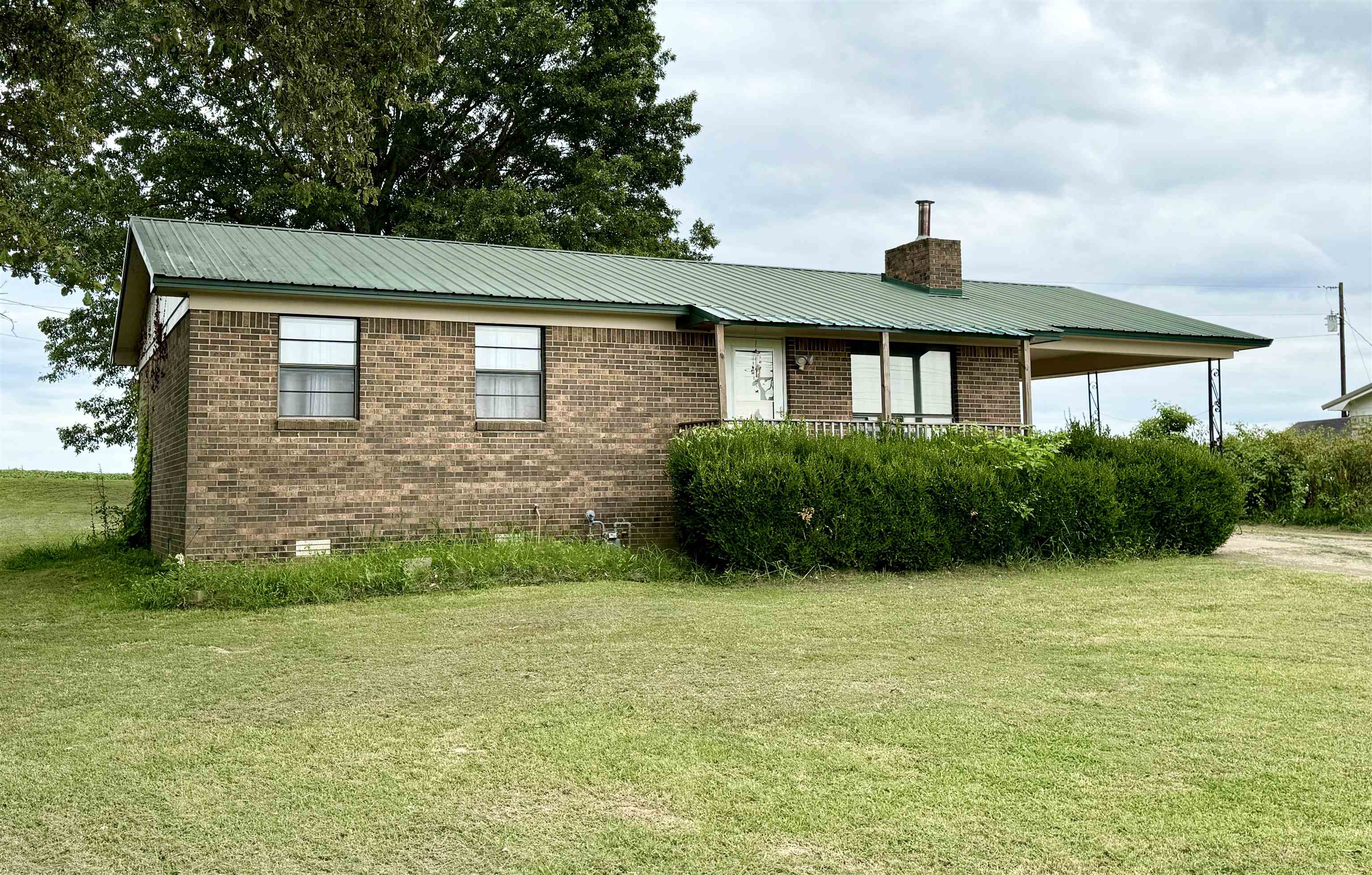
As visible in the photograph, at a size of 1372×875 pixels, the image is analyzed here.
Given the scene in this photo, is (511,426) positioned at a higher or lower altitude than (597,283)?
lower

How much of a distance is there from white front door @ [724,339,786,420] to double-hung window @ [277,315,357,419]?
5.82 meters

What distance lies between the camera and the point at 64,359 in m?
27.6

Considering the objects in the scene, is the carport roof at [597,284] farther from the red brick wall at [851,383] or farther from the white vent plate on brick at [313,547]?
the white vent plate on brick at [313,547]

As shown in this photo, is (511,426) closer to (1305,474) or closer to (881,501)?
(881,501)

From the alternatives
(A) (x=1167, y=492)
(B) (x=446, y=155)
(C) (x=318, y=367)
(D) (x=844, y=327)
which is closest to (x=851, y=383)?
(D) (x=844, y=327)

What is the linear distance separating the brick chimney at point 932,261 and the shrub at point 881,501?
6856mm

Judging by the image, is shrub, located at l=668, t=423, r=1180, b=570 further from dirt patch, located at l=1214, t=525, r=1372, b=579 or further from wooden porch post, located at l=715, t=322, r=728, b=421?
dirt patch, located at l=1214, t=525, r=1372, b=579

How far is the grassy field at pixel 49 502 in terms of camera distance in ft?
76.8

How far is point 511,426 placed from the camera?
588 inches

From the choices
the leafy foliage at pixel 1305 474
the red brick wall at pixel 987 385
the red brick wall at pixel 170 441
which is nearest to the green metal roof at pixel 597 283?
the red brick wall at pixel 987 385

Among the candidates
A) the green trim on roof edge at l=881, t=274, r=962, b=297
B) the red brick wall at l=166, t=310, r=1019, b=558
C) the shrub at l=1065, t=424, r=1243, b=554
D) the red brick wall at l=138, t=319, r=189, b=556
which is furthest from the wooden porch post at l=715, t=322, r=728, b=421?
the green trim on roof edge at l=881, t=274, r=962, b=297

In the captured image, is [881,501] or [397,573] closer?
[397,573]

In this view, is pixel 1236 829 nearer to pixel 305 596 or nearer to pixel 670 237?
pixel 305 596

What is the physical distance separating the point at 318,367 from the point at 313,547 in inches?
92.8
